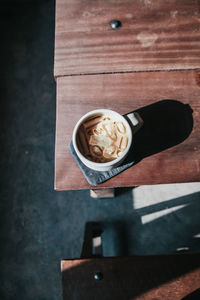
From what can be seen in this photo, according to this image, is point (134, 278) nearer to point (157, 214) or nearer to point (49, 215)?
point (157, 214)

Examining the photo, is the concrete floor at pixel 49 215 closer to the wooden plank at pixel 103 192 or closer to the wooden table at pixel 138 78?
the wooden plank at pixel 103 192

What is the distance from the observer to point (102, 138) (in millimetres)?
813

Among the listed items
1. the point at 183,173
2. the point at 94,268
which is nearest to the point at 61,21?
the point at 183,173

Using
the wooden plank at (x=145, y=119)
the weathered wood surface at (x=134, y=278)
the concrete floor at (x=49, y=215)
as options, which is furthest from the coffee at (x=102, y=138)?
the concrete floor at (x=49, y=215)

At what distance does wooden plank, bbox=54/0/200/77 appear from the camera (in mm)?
986

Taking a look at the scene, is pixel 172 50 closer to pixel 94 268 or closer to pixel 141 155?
pixel 141 155

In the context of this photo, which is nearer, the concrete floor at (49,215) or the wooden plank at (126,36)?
the wooden plank at (126,36)

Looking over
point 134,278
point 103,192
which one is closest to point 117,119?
point 134,278

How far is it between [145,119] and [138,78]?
6.9 inches

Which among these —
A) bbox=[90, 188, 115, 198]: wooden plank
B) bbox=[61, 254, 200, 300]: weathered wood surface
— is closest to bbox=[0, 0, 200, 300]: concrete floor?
bbox=[90, 188, 115, 198]: wooden plank

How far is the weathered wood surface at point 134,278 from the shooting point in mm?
948

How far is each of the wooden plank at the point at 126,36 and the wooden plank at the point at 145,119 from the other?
0.05 metres

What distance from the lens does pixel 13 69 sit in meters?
2.02

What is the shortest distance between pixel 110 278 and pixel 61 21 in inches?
42.7
